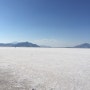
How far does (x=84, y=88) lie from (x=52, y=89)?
5.31 ft

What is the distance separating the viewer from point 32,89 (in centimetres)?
734

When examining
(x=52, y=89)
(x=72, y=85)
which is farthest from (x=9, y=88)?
(x=72, y=85)

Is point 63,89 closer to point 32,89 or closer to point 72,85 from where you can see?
point 72,85

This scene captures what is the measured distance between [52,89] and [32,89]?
991 millimetres

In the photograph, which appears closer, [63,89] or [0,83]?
[63,89]

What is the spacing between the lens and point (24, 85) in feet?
26.3

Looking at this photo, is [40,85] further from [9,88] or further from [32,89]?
[9,88]

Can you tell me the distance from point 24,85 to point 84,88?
3.15m

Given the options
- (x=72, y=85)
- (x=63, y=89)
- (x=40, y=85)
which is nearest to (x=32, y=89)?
(x=40, y=85)

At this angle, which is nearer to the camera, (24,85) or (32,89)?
(32,89)

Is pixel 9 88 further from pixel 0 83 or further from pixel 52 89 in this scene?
pixel 52 89

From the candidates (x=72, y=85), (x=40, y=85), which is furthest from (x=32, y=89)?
(x=72, y=85)

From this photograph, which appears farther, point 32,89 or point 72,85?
point 72,85

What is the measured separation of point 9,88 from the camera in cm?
737
